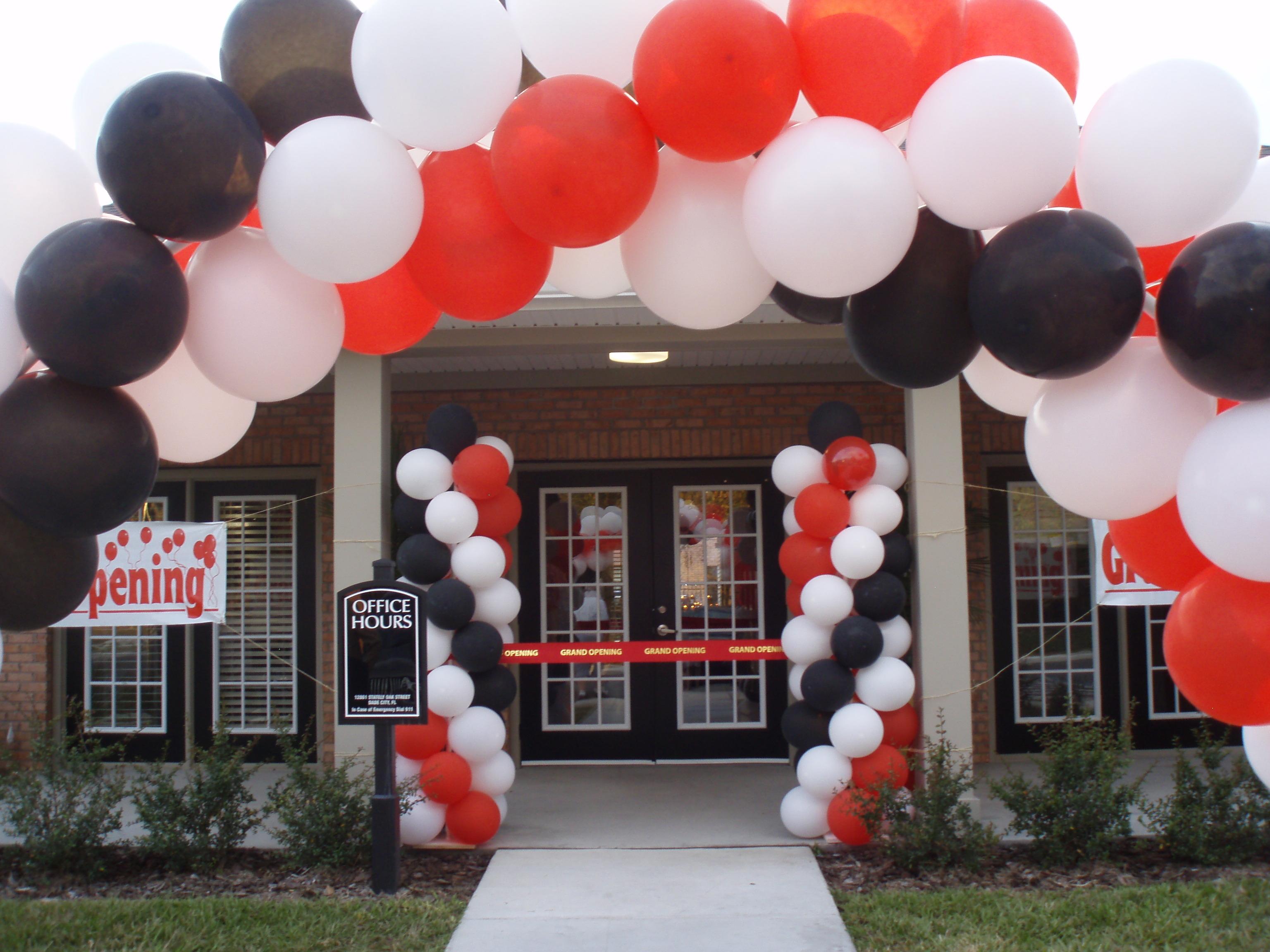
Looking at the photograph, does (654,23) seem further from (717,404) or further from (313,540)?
(313,540)

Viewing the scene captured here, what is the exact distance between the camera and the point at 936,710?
5.24 meters

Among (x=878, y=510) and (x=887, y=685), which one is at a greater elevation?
(x=878, y=510)

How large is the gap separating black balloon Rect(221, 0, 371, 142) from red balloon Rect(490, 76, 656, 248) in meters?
0.41

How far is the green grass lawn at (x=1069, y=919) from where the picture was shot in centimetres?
375

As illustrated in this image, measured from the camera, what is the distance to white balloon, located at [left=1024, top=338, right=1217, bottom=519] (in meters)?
1.70

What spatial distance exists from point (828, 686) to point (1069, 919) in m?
1.47

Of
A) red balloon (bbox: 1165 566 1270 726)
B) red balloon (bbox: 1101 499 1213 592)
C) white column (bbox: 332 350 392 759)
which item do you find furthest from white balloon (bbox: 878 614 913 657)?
red balloon (bbox: 1165 566 1270 726)

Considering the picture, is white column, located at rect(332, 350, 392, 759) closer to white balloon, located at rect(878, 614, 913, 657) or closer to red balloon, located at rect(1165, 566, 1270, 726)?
white balloon, located at rect(878, 614, 913, 657)

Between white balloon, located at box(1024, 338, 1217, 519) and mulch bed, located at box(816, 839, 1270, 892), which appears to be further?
mulch bed, located at box(816, 839, 1270, 892)

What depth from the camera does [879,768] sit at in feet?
16.3

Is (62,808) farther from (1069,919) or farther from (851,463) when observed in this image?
(1069,919)

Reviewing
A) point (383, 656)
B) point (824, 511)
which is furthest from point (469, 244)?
point (824, 511)

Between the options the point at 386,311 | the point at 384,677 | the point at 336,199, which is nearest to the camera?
the point at 336,199

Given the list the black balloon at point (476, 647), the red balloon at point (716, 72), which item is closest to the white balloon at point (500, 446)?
the black balloon at point (476, 647)
